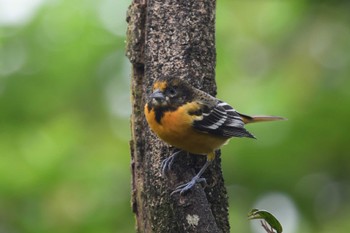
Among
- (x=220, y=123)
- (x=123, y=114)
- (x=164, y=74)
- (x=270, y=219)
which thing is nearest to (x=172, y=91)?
(x=164, y=74)

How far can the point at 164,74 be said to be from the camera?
16.8ft

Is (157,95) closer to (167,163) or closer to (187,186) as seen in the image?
(167,163)

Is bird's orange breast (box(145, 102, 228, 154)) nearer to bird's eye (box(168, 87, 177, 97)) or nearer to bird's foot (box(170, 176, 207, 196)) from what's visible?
bird's eye (box(168, 87, 177, 97))

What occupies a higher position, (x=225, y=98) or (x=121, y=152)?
(x=225, y=98)

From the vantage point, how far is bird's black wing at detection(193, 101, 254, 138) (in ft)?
16.9

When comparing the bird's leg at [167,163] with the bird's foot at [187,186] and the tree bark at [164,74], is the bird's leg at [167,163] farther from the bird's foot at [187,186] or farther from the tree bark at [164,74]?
the bird's foot at [187,186]

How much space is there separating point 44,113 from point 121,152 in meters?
0.86

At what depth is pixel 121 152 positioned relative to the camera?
7777 millimetres

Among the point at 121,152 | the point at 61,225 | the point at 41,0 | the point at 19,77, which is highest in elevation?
the point at 41,0

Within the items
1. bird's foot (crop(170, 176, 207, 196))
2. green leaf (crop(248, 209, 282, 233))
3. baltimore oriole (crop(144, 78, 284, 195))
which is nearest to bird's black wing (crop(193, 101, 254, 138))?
baltimore oriole (crop(144, 78, 284, 195))

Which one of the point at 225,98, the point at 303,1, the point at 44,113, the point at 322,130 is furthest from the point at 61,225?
the point at 303,1

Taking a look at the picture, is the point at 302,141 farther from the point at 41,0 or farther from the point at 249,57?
the point at 41,0


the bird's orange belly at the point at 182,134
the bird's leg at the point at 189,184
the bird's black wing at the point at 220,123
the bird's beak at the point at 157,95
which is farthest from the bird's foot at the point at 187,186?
the bird's beak at the point at 157,95

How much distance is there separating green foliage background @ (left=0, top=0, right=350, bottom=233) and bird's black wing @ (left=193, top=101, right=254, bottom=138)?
6.33 feet
